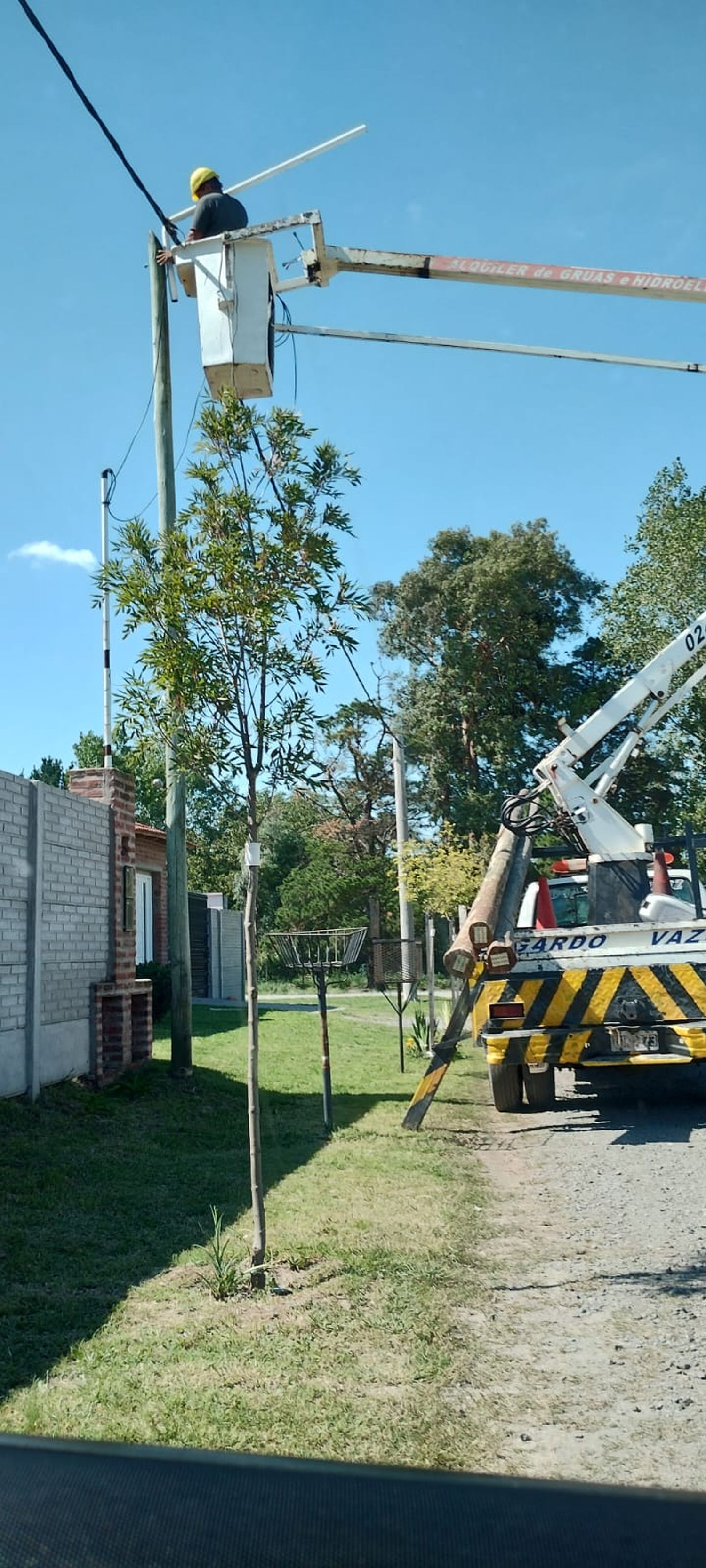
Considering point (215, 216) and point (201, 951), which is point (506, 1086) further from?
point (201, 951)

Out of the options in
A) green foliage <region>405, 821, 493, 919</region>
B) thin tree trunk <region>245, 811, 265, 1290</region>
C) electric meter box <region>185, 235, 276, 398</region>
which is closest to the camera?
thin tree trunk <region>245, 811, 265, 1290</region>

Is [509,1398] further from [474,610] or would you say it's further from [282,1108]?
[474,610]

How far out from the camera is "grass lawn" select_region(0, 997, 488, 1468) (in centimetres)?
373

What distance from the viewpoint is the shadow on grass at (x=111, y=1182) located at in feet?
16.1

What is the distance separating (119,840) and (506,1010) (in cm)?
405

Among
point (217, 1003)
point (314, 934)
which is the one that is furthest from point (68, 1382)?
point (217, 1003)

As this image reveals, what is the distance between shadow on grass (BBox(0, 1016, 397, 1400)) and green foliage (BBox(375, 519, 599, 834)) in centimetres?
2476

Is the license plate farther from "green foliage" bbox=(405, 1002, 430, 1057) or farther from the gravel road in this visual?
"green foliage" bbox=(405, 1002, 430, 1057)

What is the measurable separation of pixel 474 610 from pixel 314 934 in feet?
93.2

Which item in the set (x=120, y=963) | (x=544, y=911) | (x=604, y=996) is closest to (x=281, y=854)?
(x=544, y=911)

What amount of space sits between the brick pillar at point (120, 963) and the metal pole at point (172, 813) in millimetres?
473

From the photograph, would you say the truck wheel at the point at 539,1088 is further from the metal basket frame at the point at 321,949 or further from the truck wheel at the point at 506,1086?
the metal basket frame at the point at 321,949

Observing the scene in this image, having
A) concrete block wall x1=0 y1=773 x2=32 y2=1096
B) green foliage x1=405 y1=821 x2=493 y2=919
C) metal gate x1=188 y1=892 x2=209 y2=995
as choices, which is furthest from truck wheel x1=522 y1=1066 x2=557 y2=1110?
metal gate x1=188 y1=892 x2=209 y2=995

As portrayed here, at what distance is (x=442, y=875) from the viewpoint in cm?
1919
